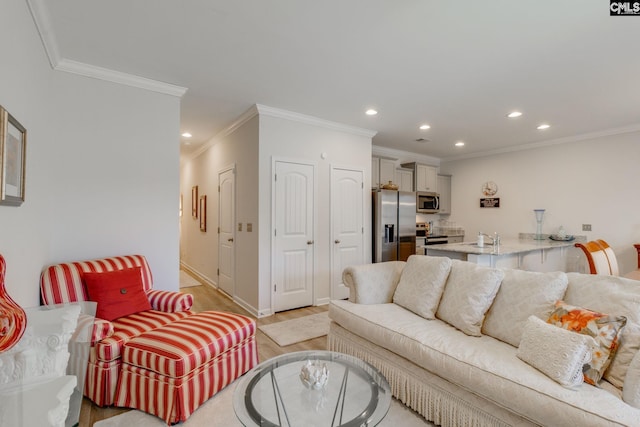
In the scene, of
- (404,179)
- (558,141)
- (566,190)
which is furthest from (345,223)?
(558,141)

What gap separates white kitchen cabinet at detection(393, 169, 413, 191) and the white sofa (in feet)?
11.2

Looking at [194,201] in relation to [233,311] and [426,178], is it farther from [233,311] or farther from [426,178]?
[426,178]

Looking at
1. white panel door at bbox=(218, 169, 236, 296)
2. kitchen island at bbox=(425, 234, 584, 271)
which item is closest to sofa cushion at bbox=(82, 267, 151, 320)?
white panel door at bbox=(218, 169, 236, 296)

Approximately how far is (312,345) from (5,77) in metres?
2.91

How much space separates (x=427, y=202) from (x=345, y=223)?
8.84ft

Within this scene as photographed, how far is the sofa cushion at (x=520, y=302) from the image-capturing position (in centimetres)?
186

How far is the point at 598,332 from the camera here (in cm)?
149

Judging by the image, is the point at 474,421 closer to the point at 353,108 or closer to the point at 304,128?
the point at 353,108

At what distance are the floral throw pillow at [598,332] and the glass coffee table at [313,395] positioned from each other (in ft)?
3.27

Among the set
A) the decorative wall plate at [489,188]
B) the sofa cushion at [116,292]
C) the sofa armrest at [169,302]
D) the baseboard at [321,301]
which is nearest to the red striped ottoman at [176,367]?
the sofa armrest at [169,302]

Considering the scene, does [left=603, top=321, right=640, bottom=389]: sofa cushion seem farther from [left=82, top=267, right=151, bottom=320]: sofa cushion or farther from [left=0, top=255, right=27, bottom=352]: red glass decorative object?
[left=82, top=267, right=151, bottom=320]: sofa cushion

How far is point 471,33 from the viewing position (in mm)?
2256

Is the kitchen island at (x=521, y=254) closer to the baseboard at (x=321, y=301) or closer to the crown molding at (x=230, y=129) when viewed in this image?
the baseboard at (x=321, y=301)

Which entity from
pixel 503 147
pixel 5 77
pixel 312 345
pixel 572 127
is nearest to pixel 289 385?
pixel 312 345
